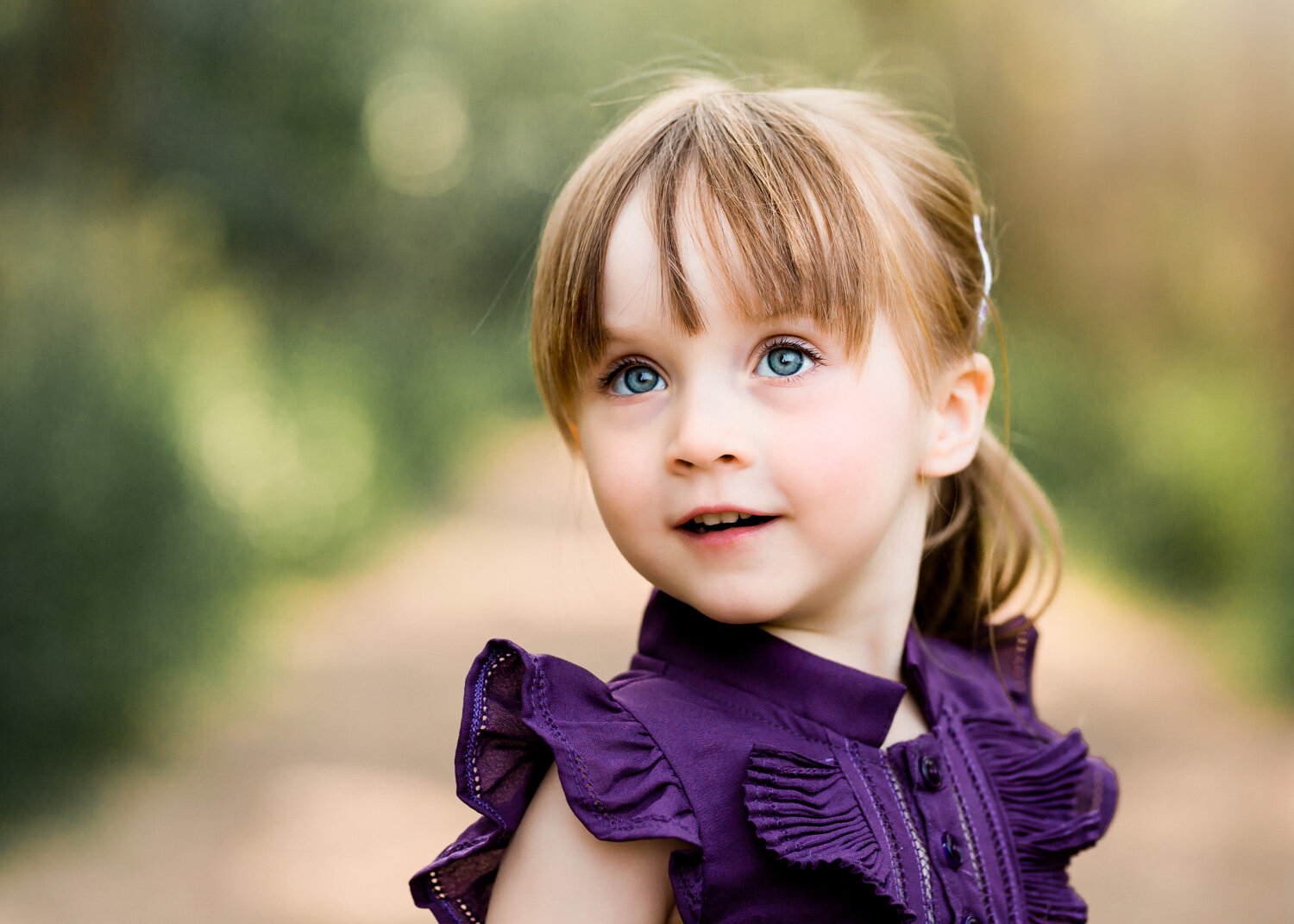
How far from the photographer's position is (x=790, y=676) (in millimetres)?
1139

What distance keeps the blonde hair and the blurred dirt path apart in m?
0.88

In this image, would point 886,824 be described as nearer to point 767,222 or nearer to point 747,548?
point 747,548

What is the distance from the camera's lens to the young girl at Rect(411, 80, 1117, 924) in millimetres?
1019

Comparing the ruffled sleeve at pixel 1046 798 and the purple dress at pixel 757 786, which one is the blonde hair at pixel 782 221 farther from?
the ruffled sleeve at pixel 1046 798

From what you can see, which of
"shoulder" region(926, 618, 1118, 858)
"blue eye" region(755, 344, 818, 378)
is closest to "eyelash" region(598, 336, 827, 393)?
"blue eye" region(755, 344, 818, 378)

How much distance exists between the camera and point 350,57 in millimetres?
5418

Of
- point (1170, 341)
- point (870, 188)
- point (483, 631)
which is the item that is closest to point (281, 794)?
point (483, 631)

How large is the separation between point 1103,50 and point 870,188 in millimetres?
4810

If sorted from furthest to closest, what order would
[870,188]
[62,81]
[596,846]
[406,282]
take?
1. [406,282]
2. [62,81]
3. [870,188]
4. [596,846]

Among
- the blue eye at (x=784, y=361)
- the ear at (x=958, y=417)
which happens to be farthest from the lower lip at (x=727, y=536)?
the ear at (x=958, y=417)

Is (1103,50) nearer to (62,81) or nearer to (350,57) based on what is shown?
(350,57)

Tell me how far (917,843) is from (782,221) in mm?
581

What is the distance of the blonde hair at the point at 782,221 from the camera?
1056 millimetres

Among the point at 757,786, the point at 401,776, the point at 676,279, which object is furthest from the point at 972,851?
the point at 401,776
